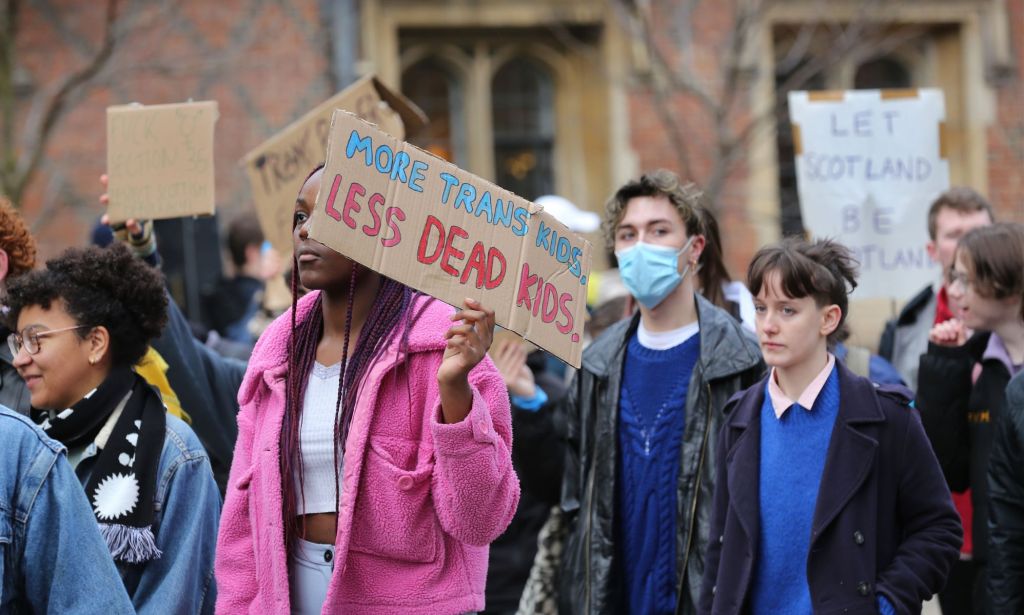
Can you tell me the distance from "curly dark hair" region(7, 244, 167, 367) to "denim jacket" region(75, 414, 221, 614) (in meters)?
0.30

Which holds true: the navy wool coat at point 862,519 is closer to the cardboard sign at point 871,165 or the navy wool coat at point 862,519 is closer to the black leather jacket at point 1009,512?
the black leather jacket at point 1009,512

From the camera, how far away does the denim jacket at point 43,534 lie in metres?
Answer: 2.69

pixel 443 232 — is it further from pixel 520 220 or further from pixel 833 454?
pixel 833 454

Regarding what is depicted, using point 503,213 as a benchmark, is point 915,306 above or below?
above

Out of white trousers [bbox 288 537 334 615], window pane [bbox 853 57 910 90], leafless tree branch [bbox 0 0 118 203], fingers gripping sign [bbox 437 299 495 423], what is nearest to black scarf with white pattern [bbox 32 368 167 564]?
white trousers [bbox 288 537 334 615]

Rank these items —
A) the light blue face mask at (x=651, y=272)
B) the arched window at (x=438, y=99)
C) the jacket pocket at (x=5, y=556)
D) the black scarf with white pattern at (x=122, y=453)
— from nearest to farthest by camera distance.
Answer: the jacket pocket at (x=5, y=556)
the black scarf with white pattern at (x=122, y=453)
the light blue face mask at (x=651, y=272)
the arched window at (x=438, y=99)

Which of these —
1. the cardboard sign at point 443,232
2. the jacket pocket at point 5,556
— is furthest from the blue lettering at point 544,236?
the jacket pocket at point 5,556

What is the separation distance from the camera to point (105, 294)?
12.2 ft

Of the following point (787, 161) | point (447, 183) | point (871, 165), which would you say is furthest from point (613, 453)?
point (787, 161)

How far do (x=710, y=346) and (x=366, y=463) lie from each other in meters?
1.49

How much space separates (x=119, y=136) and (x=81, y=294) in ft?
4.44

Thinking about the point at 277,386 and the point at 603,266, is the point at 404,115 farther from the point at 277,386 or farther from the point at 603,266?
the point at 603,266

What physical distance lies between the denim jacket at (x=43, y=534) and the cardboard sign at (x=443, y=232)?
0.68 m

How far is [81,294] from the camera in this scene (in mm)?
3674
